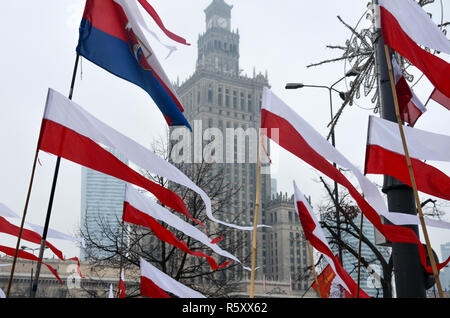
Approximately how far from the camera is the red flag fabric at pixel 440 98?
842cm

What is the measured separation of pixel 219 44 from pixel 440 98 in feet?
539

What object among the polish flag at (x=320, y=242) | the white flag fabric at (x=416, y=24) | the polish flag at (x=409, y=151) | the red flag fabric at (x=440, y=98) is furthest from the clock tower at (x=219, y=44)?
the polish flag at (x=409, y=151)

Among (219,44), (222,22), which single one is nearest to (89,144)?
(219,44)

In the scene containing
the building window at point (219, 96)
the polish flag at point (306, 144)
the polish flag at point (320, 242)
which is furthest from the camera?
the building window at point (219, 96)

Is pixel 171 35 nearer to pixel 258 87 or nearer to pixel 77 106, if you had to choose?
pixel 77 106

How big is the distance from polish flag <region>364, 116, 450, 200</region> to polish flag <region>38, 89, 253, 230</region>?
2.07 m

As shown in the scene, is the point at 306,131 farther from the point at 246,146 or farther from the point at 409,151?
the point at 246,146

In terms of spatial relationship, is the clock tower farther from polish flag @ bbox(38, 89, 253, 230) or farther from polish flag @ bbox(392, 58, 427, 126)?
polish flag @ bbox(38, 89, 253, 230)

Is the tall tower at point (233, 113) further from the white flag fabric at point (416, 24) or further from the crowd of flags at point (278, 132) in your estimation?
the white flag fabric at point (416, 24)

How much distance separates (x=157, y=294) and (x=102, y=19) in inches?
185

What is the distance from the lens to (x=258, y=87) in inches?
5861

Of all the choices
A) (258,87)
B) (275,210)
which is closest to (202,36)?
(258,87)

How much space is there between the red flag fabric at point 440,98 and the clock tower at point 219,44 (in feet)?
502
